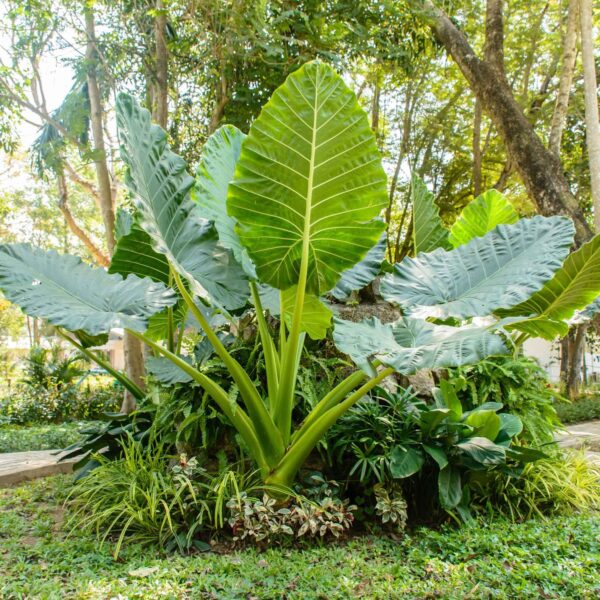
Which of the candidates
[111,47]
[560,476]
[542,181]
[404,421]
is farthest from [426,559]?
[111,47]

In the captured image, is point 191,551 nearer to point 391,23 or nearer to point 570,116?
point 391,23

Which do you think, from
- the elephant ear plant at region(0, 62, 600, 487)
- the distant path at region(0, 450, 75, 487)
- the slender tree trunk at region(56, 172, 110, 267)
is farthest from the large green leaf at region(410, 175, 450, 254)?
the slender tree trunk at region(56, 172, 110, 267)

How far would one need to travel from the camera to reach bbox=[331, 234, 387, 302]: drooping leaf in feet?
10.2

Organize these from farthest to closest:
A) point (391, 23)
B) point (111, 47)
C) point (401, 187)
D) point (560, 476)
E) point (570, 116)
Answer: point (401, 187)
point (570, 116)
point (111, 47)
point (391, 23)
point (560, 476)

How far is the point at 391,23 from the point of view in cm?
634

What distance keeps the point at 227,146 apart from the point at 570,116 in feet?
27.5

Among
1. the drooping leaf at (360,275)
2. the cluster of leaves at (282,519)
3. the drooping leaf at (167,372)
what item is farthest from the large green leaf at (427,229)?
the cluster of leaves at (282,519)

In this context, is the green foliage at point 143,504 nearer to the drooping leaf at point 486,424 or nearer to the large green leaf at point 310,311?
the large green leaf at point 310,311

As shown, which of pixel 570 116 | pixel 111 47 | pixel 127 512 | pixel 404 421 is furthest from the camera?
pixel 570 116

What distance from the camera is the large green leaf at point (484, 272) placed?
2.15 metres

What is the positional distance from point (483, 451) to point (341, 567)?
96cm

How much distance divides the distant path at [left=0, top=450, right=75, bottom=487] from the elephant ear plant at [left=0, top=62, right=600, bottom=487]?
5.93ft

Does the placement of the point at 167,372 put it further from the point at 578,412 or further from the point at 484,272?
the point at 578,412

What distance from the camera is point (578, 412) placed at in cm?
816
